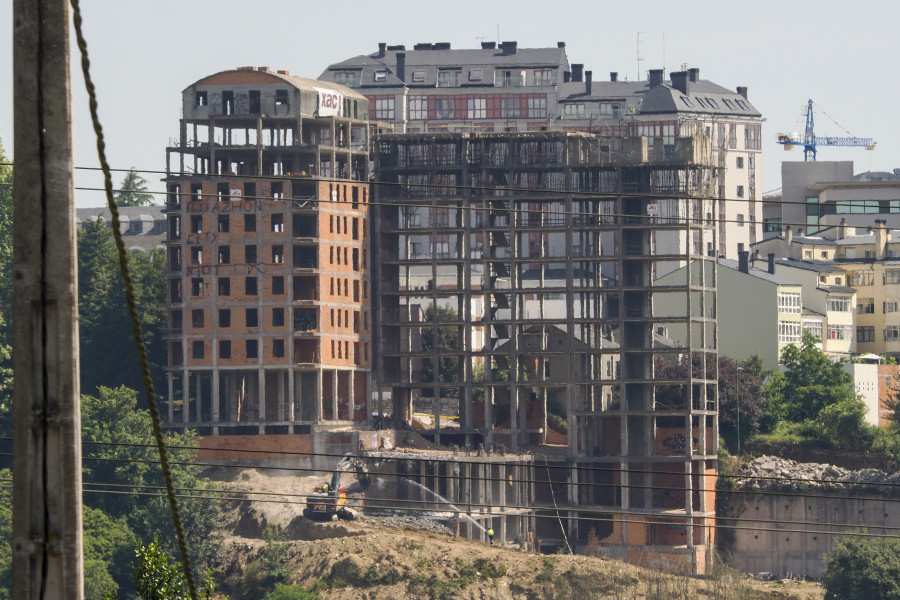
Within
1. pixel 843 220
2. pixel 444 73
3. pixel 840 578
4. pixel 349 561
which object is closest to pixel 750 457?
pixel 840 578

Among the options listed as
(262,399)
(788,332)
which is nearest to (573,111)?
(788,332)

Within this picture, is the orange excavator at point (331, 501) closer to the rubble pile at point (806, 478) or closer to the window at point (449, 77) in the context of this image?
the rubble pile at point (806, 478)

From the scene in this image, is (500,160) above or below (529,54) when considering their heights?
below

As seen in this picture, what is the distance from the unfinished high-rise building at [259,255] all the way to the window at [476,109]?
6738cm

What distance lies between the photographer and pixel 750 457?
136m

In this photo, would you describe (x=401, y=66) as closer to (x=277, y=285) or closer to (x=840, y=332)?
(x=840, y=332)

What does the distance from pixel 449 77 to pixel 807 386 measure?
227 ft

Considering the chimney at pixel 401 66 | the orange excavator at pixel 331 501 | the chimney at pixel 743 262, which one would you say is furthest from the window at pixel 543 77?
the orange excavator at pixel 331 501

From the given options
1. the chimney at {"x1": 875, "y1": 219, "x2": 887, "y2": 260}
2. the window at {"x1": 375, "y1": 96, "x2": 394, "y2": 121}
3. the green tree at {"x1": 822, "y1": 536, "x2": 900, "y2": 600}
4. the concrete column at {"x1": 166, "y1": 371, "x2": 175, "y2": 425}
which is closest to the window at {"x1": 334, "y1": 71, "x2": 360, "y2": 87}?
the window at {"x1": 375, "y1": 96, "x2": 394, "y2": 121}

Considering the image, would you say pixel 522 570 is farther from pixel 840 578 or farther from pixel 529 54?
pixel 529 54

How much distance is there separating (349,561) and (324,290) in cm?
2153

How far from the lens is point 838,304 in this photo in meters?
170

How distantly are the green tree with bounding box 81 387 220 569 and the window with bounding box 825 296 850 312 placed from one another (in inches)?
2757

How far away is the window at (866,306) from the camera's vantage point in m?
176
